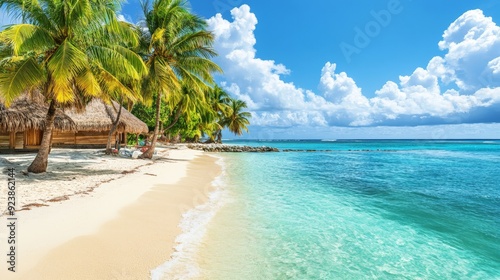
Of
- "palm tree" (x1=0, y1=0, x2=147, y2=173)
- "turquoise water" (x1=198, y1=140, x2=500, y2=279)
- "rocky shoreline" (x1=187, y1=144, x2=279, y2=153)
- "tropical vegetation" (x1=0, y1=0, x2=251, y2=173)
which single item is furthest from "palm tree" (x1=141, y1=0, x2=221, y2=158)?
"rocky shoreline" (x1=187, y1=144, x2=279, y2=153)

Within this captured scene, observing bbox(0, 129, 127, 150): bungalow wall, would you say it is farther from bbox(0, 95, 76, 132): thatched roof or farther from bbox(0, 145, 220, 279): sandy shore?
bbox(0, 145, 220, 279): sandy shore

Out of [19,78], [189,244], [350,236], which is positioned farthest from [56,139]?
[350,236]

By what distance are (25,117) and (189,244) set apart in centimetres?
1435

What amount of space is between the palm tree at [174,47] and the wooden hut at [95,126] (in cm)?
531

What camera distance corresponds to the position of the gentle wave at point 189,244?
3.81 metres

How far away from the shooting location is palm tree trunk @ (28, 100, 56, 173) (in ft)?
29.7

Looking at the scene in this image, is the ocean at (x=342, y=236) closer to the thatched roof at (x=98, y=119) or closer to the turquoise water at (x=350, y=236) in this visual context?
the turquoise water at (x=350, y=236)

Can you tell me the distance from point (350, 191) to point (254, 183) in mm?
3763

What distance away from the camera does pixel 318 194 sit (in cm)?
1011

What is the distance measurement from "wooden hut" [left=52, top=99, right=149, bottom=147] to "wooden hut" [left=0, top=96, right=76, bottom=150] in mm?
2199

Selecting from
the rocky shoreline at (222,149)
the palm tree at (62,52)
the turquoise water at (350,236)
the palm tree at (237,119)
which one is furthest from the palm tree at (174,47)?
the palm tree at (237,119)

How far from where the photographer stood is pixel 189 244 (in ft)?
16.0

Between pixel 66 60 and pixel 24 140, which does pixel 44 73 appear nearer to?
pixel 66 60

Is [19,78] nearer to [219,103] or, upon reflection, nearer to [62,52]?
[62,52]
